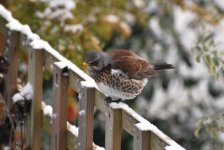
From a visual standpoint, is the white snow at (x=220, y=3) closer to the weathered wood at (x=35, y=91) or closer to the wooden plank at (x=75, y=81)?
the weathered wood at (x=35, y=91)

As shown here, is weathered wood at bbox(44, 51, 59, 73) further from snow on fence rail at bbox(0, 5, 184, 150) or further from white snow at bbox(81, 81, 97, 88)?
white snow at bbox(81, 81, 97, 88)

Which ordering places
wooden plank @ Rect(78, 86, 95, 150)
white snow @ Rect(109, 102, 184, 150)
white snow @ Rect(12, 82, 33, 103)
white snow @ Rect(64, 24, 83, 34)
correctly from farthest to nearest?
white snow @ Rect(64, 24, 83, 34), white snow @ Rect(12, 82, 33, 103), wooden plank @ Rect(78, 86, 95, 150), white snow @ Rect(109, 102, 184, 150)

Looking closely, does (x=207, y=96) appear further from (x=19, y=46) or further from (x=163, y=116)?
(x=19, y=46)

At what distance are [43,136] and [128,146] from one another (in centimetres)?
127

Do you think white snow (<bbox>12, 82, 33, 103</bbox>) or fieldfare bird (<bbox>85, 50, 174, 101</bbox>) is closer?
fieldfare bird (<bbox>85, 50, 174, 101</bbox>)

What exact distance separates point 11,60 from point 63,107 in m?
0.81

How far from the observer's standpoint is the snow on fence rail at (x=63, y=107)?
10.7 feet

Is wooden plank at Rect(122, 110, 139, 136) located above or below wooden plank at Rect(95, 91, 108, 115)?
below

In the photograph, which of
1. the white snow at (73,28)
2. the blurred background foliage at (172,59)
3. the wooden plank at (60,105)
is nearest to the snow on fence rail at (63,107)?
the wooden plank at (60,105)

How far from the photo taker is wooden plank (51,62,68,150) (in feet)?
13.6

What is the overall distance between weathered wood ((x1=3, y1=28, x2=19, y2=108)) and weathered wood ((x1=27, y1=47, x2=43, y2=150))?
296 millimetres

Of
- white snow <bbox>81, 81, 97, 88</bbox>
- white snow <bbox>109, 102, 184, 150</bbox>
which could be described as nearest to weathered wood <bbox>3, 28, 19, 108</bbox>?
white snow <bbox>81, 81, 97, 88</bbox>

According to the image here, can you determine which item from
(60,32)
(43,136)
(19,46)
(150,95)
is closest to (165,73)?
(150,95)

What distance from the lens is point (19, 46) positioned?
16.1ft
